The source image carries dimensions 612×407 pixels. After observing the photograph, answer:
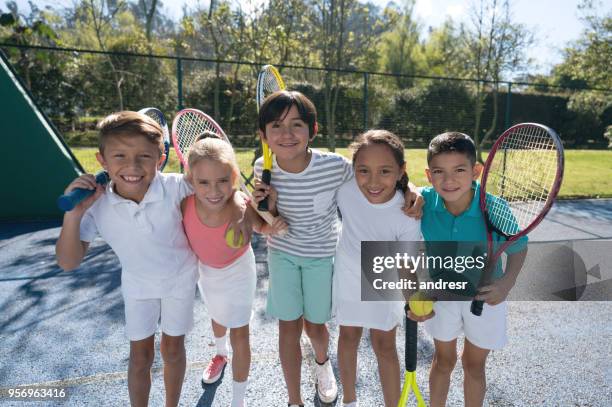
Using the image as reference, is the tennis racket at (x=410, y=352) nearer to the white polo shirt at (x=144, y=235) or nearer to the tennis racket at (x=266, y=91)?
the tennis racket at (x=266, y=91)

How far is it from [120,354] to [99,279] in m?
1.59

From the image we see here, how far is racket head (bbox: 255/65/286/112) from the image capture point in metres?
2.36

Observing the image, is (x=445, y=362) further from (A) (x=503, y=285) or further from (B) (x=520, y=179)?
(B) (x=520, y=179)

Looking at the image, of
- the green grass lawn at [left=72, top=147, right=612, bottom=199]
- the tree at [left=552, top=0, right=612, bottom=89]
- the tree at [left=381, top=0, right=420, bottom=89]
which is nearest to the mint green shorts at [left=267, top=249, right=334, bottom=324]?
the green grass lawn at [left=72, top=147, right=612, bottom=199]

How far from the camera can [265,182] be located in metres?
2.16

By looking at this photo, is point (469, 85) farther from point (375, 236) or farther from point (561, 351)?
point (375, 236)

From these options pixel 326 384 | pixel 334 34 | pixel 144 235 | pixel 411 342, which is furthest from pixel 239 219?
pixel 334 34

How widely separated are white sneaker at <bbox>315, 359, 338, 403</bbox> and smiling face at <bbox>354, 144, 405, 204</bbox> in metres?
1.17

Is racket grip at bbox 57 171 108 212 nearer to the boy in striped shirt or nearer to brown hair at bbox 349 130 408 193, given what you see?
the boy in striped shirt

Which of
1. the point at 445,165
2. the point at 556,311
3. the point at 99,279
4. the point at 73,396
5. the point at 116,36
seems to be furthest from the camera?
the point at 116,36

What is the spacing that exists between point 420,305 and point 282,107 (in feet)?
3.87

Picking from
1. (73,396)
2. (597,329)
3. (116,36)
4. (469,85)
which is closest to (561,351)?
(597,329)

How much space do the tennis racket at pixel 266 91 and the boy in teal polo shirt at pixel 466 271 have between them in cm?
82

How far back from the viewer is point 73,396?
249 centimetres
